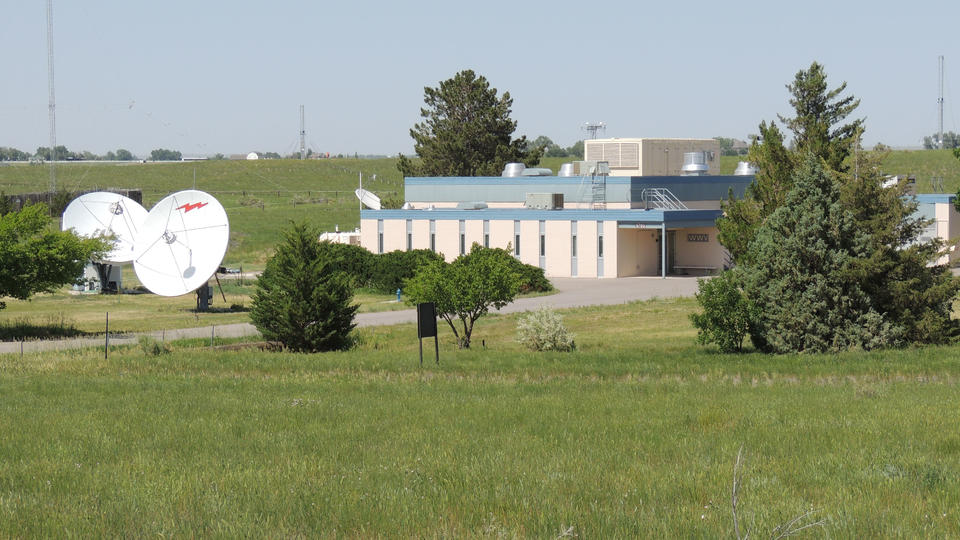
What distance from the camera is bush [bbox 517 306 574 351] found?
120 feet

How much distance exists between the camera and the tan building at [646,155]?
83625mm

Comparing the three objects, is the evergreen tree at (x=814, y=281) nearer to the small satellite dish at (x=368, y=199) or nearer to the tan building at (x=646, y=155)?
the tan building at (x=646, y=155)

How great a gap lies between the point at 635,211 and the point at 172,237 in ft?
88.5

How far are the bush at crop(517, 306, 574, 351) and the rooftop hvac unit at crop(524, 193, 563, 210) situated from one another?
122ft

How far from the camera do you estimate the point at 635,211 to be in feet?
224

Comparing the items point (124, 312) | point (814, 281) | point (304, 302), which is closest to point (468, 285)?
point (304, 302)

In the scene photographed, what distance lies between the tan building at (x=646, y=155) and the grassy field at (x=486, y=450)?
55468 mm

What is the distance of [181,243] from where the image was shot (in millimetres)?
55938

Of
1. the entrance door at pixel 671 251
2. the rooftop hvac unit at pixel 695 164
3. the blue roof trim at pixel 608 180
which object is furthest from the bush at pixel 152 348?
the rooftop hvac unit at pixel 695 164

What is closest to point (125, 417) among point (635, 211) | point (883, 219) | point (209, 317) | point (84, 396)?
point (84, 396)

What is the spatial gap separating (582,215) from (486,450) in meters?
56.5

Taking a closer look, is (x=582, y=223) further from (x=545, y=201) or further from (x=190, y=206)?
(x=190, y=206)

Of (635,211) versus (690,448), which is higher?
(635,211)

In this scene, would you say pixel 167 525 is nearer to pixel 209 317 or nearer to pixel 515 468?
pixel 515 468
